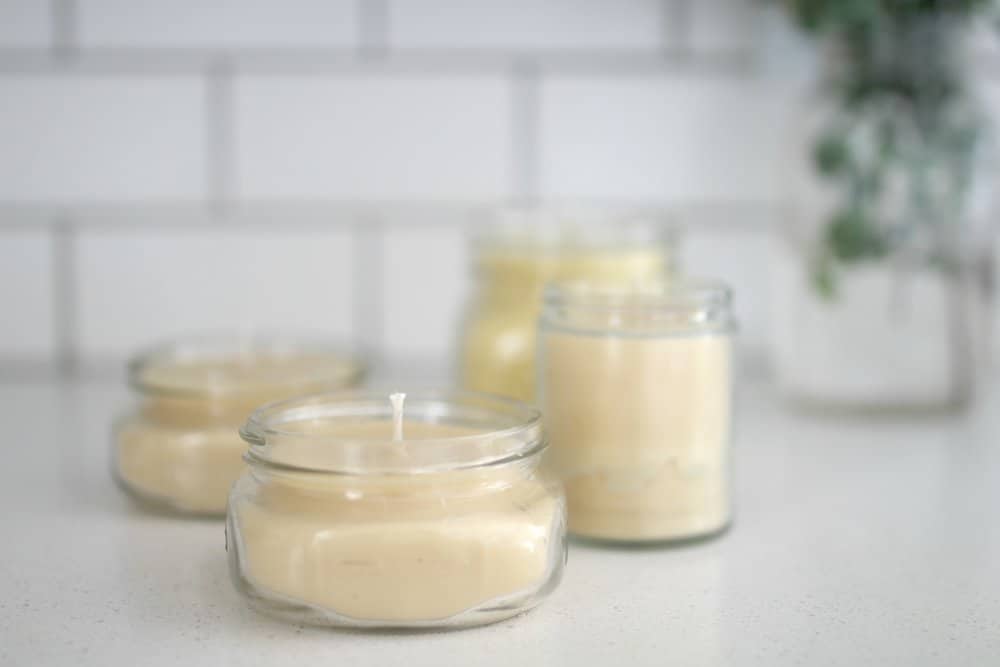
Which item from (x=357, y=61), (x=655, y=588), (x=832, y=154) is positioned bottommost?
(x=655, y=588)

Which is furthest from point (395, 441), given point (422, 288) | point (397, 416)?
point (422, 288)

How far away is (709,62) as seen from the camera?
117cm

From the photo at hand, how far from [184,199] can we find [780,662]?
865 mm

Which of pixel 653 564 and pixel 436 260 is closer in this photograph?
pixel 653 564

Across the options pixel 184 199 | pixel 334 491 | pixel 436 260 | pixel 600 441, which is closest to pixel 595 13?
pixel 436 260

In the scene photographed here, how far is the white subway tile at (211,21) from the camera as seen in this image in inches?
45.5

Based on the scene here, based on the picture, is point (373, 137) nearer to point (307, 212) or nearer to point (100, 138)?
point (307, 212)

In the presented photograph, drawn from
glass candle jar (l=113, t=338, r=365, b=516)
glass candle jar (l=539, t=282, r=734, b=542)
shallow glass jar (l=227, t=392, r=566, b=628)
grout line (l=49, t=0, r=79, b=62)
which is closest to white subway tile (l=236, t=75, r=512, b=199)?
grout line (l=49, t=0, r=79, b=62)

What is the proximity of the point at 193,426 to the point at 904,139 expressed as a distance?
24.2 inches

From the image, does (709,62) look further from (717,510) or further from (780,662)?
(780,662)

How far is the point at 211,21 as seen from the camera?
1161mm

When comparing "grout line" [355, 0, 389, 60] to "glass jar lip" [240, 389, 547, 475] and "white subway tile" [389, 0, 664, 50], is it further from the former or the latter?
"glass jar lip" [240, 389, 547, 475]

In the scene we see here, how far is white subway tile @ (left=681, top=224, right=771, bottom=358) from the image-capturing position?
1196 millimetres

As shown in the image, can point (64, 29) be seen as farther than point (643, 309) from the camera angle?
Yes
